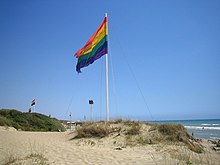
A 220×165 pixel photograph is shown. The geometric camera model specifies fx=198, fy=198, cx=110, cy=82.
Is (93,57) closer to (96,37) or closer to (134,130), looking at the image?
(96,37)

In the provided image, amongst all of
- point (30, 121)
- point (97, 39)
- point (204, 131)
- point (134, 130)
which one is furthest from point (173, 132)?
point (204, 131)

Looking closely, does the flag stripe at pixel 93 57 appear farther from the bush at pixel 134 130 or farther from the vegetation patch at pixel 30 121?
the vegetation patch at pixel 30 121

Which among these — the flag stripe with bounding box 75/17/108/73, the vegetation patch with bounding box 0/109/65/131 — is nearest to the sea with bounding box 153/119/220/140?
the flag stripe with bounding box 75/17/108/73

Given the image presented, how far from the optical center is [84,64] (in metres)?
15.0

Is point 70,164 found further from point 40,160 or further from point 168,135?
point 168,135

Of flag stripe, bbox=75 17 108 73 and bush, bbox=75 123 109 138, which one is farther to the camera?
flag stripe, bbox=75 17 108 73

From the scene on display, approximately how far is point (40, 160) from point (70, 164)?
114cm

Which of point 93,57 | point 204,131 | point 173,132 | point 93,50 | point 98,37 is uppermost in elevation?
point 98,37

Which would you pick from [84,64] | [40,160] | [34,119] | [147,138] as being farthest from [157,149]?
[34,119]

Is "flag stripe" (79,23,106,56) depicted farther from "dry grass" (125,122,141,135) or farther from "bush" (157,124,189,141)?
"bush" (157,124,189,141)

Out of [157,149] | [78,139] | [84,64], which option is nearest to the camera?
[157,149]

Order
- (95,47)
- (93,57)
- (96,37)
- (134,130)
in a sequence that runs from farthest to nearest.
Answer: (96,37) < (95,47) < (93,57) < (134,130)

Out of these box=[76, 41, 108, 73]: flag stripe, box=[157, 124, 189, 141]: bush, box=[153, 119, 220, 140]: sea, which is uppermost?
box=[76, 41, 108, 73]: flag stripe

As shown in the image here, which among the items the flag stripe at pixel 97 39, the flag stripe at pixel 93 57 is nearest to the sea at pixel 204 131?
the flag stripe at pixel 93 57
